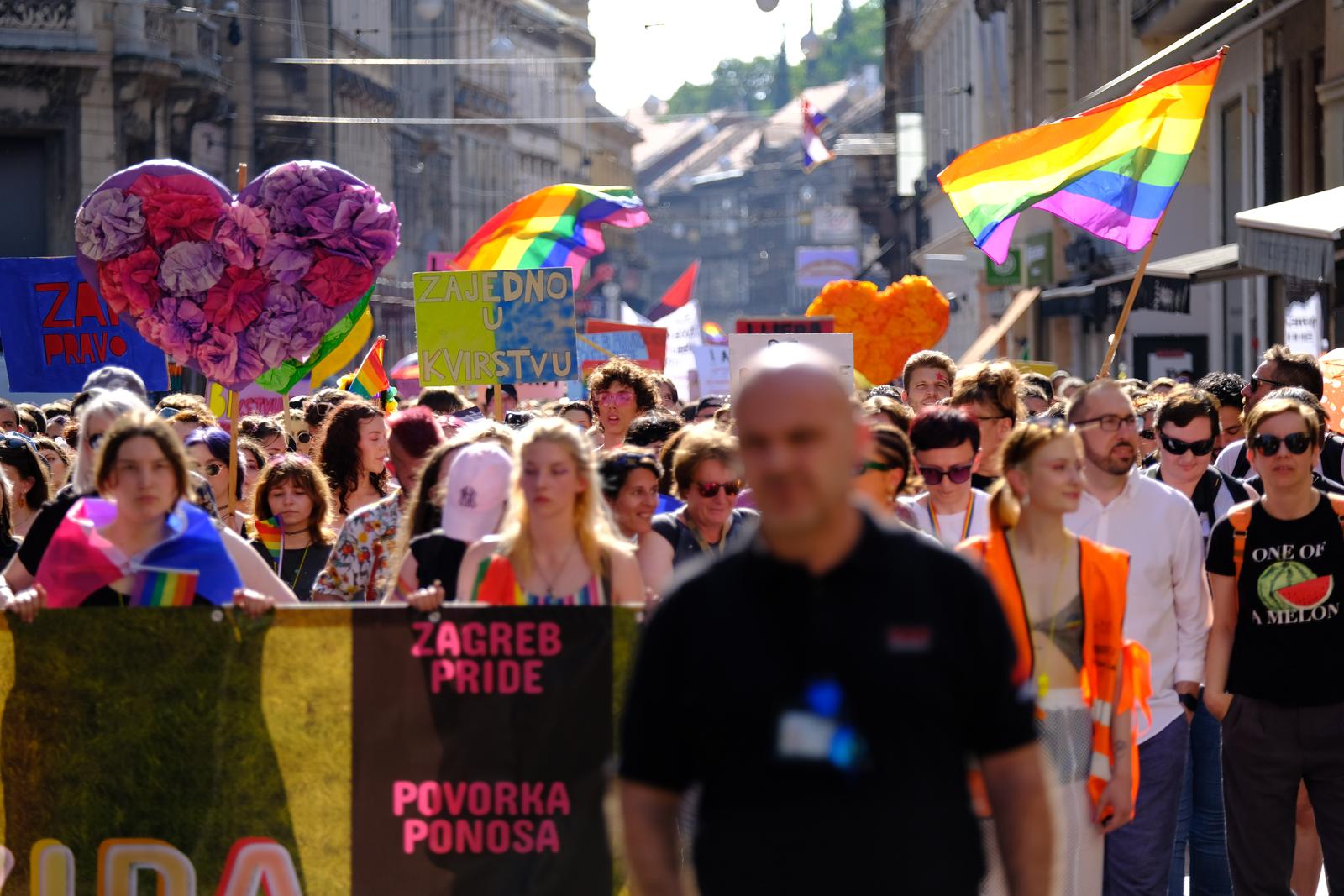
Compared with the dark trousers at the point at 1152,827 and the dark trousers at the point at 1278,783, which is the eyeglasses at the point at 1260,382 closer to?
the dark trousers at the point at 1278,783

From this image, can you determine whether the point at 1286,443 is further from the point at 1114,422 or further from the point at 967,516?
the point at 967,516

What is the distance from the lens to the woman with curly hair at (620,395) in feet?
33.9

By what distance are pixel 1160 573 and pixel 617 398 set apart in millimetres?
4107

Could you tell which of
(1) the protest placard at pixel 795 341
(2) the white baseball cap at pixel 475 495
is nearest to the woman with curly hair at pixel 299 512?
(2) the white baseball cap at pixel 475 495

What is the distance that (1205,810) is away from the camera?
24.1ft

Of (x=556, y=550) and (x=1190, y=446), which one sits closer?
(x=556, y=550)

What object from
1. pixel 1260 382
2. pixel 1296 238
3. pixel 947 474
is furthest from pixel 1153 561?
pixel 1296 238

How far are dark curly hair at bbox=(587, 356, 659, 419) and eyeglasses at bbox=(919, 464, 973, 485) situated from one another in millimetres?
3579

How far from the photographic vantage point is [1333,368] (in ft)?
35.4

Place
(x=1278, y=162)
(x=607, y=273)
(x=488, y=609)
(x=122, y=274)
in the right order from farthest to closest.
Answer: (x=607, y=273) → (x=1278, y=162) → (x=122, y=274) → (x=488, y=609)

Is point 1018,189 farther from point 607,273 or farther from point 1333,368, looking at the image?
point 607,273

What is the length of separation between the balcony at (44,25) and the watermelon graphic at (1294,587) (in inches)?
1171

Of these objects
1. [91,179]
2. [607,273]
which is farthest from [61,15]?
[607,273]

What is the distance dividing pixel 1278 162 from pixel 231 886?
62.7 ft
